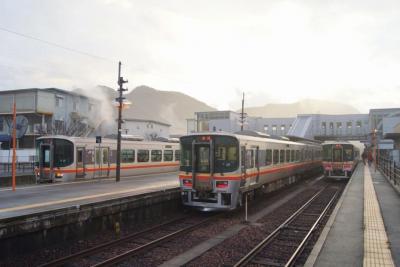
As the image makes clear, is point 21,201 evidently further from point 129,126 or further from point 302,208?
point 129,126

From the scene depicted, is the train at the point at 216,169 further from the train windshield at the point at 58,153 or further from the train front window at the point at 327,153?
the train front window at the point at 327,153

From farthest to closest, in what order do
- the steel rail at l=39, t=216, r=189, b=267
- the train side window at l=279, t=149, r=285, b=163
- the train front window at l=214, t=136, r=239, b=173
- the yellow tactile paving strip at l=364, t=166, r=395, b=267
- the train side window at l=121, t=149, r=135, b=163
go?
the train side window at l=121, t=149, r=135, b=163 → the train side window at l=279, t=149, r=285, b=163 → the train front window at l=214, t=136, r=239, b=173 → the steel rail at l=39, t=216, r=189, b=267 → the yellow tactile paving strip at l=364, t=166, r=395, b=267

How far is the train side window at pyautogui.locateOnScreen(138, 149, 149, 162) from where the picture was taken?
28.0m

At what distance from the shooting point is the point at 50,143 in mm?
21797

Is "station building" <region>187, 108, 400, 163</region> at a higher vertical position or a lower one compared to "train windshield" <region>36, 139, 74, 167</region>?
higher

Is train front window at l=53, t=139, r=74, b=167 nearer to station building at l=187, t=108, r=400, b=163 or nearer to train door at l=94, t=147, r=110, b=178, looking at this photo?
train door at l=94, t=147, r=110, b=178

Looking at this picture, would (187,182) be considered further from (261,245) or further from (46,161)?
(46,161)

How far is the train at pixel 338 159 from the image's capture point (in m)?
28.9

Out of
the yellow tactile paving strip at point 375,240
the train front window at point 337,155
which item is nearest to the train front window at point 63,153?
the yellow tactile paving strip at point 375,240

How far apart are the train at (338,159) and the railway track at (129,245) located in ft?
58.5

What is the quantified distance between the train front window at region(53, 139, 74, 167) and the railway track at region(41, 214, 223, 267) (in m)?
9.94

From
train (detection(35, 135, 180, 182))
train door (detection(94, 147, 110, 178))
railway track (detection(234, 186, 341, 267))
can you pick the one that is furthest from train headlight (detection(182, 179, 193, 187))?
train door (detection(94, 147, 110, 178))

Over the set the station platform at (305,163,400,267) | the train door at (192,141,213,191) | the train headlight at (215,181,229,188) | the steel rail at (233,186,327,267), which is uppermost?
the train door at (192,141,213,191)

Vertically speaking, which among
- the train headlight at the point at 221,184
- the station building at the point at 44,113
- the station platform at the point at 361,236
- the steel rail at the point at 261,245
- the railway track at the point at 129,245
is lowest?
the railway track at the point at 129,245
